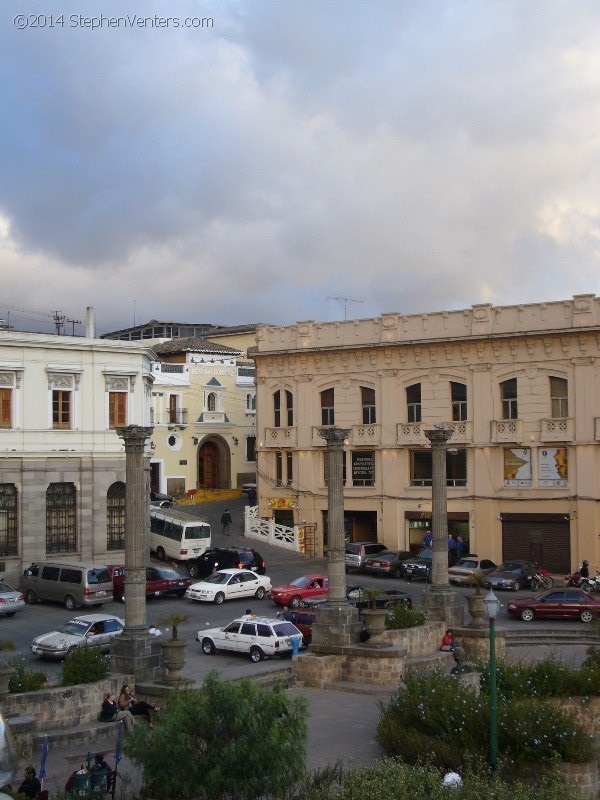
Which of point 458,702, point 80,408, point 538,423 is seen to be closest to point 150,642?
point 458,702

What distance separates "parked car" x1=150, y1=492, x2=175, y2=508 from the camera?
54.7 metres

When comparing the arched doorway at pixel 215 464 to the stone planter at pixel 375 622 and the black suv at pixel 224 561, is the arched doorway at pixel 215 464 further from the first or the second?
the stone planter at pixel 375 622

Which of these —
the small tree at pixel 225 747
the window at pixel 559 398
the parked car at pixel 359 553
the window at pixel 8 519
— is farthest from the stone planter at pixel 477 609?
the window at pixel 8 519

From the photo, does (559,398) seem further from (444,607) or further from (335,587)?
(335,587)

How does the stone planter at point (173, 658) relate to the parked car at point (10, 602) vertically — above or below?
above

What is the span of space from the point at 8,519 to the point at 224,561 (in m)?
8.96

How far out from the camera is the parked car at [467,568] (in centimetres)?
4144

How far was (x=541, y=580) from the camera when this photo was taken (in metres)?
42.0

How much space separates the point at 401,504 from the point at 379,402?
200 inches

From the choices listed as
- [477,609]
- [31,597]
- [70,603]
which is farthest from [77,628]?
[477,609]

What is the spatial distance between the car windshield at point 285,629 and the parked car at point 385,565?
51.6 ft

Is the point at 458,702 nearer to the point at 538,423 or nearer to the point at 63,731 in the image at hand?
the point at 63,731

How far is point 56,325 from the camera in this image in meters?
51.9

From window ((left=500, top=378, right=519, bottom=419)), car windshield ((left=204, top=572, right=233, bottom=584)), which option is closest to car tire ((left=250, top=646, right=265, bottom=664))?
car windshield ((left=204, top=572, right=233, bottom=584))
